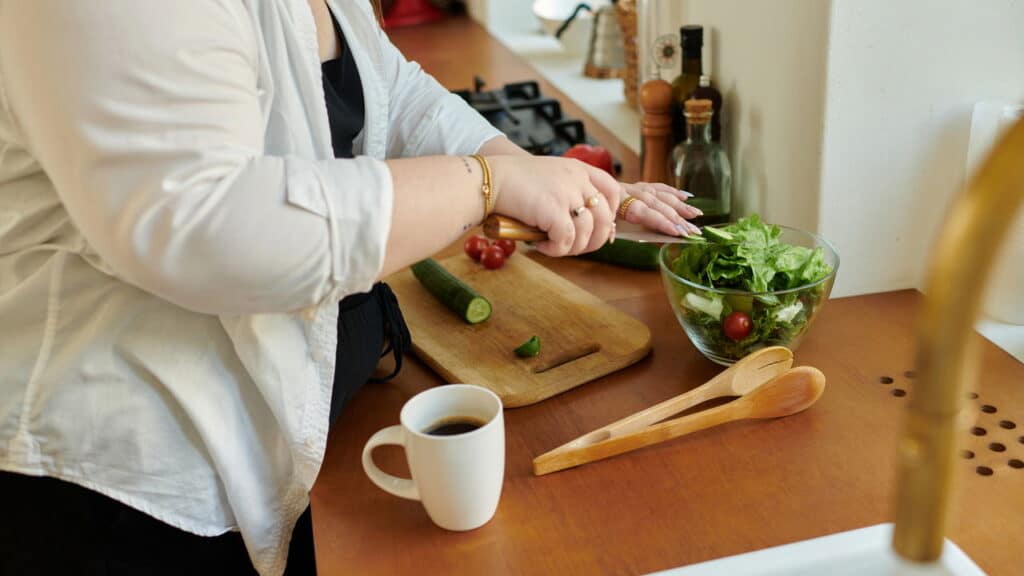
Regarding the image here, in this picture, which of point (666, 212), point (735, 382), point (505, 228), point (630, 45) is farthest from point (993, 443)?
point (630, 45)

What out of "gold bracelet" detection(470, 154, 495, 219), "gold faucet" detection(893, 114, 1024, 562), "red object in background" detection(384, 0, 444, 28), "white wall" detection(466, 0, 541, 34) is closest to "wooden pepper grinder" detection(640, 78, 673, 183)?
"gold bracelet" detection(470, 154, 495, 219)

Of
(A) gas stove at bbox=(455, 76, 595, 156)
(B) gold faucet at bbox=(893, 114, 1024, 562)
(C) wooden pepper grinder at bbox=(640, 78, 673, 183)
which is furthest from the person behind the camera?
(A) gas stove at bbox=(455, 76, 595, 156)

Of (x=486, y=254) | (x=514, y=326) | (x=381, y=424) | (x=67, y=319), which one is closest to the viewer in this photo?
(x=67, y=319)

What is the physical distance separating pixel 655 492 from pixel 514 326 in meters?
0.33

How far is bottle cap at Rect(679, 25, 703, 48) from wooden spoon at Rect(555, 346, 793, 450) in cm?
50

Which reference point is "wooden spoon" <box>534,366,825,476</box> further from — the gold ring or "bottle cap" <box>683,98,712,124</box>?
"bottle cap" <box>683,98,712,124</box>

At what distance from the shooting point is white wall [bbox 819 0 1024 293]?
1.07m

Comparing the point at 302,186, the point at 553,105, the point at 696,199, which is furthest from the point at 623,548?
the point at 553,105

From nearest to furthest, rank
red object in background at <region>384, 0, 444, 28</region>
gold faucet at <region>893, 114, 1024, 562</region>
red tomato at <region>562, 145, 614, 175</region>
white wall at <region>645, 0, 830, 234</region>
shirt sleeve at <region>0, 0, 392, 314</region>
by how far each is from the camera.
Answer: gold faucet at <region>893, 114, 1024, 562</region> < shirt sleeve at <region>0, 0, 392, 314</region> < white wall at <region>645, 0, 830, 234</region> < red tomato at <region>562, 145, 614, 175</region> < red object in background at <region>384, 0, 444, 28</region>

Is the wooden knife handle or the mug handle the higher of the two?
the wooden knife handle

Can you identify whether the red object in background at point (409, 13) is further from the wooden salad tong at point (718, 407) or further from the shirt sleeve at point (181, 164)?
the shirt sleeve at point (181, 164)

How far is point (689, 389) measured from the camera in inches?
40.4

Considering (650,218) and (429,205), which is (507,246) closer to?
(650,218)

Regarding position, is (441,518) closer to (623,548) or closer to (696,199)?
(623,548)
